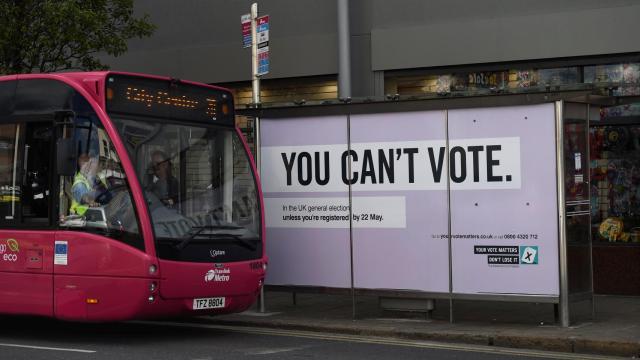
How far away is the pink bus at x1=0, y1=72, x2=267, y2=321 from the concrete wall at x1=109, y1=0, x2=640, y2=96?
566 centimetres

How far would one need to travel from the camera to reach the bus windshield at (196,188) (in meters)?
11.4

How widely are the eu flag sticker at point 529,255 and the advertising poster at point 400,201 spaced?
954 mm

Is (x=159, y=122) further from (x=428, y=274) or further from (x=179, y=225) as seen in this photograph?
(x=428, y=274)

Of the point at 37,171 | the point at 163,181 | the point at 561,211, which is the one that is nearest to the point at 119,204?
the point at 163,181

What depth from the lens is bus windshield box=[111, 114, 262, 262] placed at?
1143 cm

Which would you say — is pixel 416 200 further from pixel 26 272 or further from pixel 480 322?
pixel 26 272

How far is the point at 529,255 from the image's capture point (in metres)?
12.2

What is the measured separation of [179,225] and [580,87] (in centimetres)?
477

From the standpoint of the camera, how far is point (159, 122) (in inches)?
468

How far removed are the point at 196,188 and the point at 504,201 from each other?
3.64 metres

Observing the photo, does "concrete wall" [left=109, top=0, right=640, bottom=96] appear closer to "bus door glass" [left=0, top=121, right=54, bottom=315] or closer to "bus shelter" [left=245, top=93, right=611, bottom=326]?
"bus shelter" [left=245, top=93, right=611, bottom=326]

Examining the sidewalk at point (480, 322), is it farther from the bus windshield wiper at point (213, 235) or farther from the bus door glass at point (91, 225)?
the bus door glass at point (91, 225)

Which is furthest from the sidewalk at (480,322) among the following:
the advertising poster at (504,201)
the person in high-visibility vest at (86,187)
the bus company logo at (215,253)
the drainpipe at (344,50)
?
the drainpipe at (344,50)

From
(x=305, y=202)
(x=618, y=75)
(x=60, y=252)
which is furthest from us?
(x=618, y=75)
